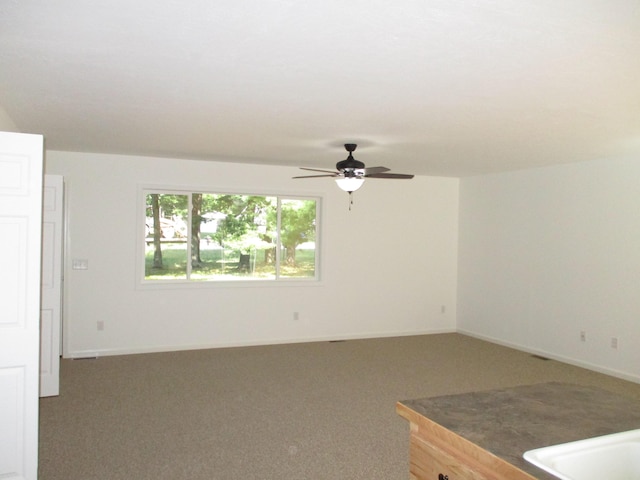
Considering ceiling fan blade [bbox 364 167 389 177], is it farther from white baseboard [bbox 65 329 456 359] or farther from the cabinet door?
white baseboard [bbox 65 329 456 359]

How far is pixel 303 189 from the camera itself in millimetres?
7059

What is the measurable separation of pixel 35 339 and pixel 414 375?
12.7 feet

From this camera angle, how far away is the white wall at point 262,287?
6059mm

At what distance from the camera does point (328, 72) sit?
2869 mm

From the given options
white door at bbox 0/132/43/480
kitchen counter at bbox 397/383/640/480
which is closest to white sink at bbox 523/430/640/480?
kitchen counter at bbox 397/383/640/480

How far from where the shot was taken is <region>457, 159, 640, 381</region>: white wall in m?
5.49

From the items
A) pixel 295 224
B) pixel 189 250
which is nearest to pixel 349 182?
pixel 295 224

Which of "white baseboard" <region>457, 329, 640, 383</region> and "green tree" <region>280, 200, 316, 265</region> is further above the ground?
"green tree" <region>280, 200, 316, 265</region>

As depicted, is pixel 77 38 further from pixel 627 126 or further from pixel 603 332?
pixel 603 332

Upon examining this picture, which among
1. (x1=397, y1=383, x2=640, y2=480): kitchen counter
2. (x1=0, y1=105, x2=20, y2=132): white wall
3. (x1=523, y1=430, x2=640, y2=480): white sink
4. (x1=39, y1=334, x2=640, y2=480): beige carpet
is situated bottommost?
(x1=39, y1=334, x2=640, y2=480): beige carpet

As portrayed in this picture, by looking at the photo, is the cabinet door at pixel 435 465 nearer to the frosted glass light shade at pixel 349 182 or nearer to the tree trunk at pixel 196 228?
the frosted glass light shade at pixel 349 182

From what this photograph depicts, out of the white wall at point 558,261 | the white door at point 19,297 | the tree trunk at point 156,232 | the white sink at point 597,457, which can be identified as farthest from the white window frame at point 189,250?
the white sink at point 597,457

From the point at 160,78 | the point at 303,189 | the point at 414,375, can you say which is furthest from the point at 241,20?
the point at 303,189

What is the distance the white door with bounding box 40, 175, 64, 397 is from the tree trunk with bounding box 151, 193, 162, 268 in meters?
2.00
